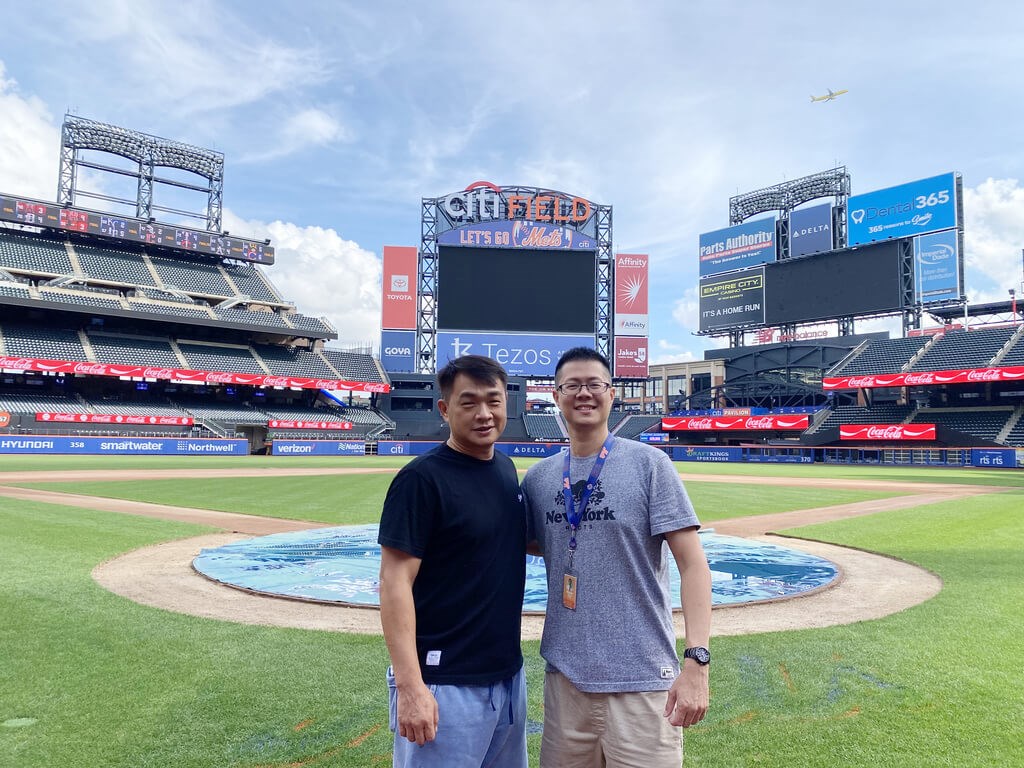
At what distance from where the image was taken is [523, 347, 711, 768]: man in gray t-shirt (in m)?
2.36

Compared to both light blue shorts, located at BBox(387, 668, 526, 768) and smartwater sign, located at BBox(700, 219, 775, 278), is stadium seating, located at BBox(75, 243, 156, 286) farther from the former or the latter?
light blue shorts, located at BBox(387, 668, 526, 768)

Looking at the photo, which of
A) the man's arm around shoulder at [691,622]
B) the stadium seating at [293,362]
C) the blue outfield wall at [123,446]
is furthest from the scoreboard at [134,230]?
the man's arm around shoulder at [691,622]

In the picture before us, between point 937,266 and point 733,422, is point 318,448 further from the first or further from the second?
point 937,266

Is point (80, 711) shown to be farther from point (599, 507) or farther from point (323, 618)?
point (599, 507)

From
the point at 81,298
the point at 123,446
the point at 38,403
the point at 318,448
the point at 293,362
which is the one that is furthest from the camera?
the point at 293,362

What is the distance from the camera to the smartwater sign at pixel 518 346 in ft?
165

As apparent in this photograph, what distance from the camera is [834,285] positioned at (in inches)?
2156

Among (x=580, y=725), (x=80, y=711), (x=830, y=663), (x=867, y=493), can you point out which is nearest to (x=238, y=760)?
(x=80, y=711)

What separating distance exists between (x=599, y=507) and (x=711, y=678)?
9.94 feet

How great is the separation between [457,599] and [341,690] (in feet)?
8.86

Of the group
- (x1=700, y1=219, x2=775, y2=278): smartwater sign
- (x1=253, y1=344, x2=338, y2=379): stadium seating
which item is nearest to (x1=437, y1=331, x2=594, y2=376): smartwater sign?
(x1=253, y1=344, x2=338, y2=379): stadium seating

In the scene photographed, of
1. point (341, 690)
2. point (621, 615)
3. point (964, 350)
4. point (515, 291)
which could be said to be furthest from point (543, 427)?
point (621, 615)

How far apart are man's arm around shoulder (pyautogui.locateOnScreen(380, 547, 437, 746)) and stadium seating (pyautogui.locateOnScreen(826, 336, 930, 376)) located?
54596 millimetres

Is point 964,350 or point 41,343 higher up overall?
point 964,350
